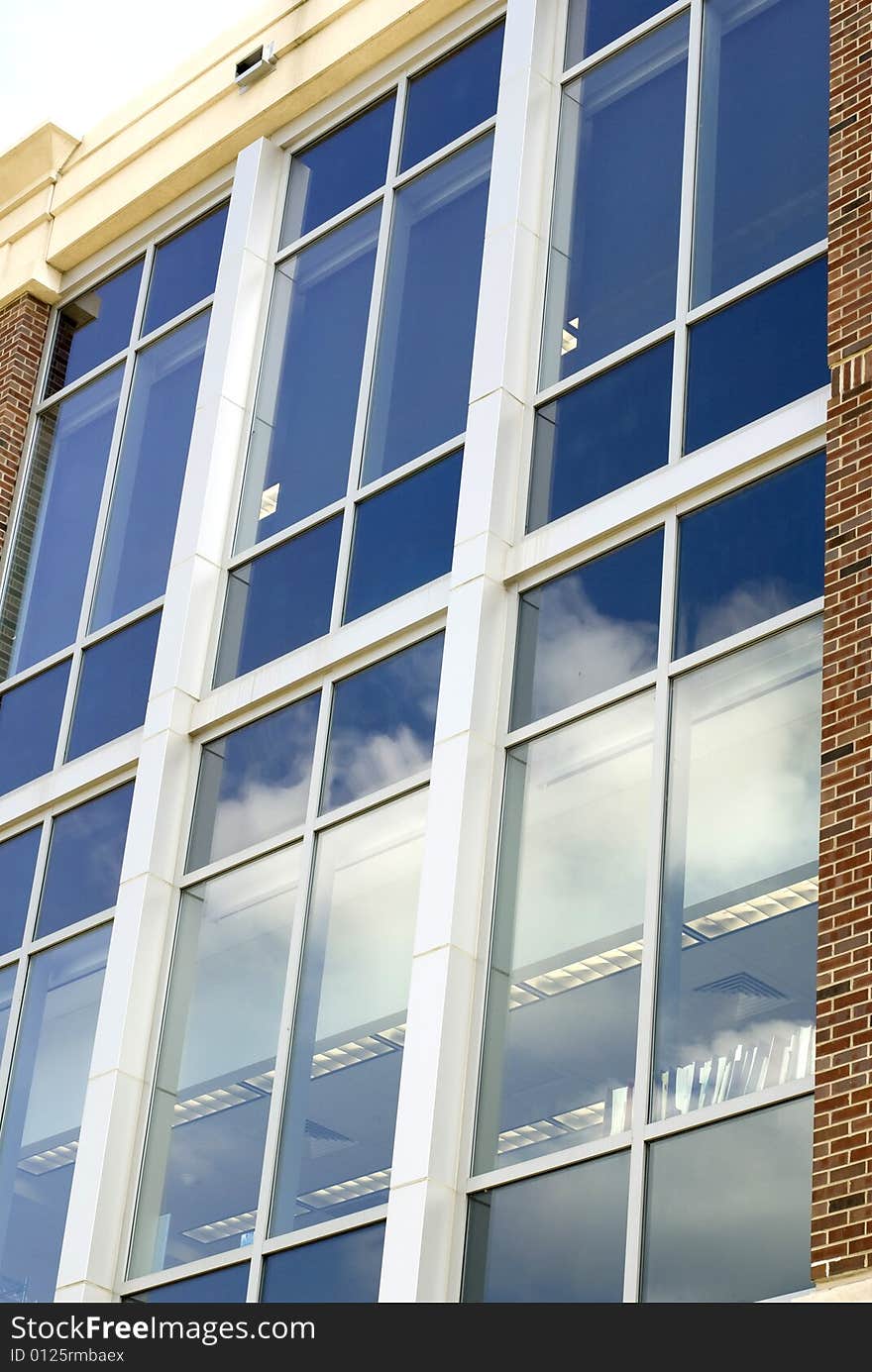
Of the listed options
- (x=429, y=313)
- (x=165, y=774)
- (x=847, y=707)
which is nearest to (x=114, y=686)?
(x=165, y=774)

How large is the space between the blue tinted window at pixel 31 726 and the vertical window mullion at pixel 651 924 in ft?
21.4

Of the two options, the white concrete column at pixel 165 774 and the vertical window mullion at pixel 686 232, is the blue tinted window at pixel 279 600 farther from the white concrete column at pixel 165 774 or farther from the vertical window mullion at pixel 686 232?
the vertical window mullion at pixel 686 232

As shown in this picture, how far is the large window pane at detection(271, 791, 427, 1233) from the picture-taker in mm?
13844

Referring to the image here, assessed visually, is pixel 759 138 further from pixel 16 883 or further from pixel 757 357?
pixel 16 883

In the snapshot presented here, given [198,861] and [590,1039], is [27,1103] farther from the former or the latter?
[590,1039]

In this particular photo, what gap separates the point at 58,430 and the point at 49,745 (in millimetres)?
3728

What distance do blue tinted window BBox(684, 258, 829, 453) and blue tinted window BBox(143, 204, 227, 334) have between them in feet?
21.0

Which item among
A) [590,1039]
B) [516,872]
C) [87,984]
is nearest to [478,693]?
[516,872]

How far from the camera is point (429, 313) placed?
1725cm

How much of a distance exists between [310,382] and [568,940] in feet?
21.2

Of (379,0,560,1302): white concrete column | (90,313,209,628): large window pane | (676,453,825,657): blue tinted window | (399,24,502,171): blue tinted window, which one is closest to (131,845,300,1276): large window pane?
(379,0,560,1302): white concrete column

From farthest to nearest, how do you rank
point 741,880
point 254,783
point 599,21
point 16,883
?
point 16,883 < point 599,21 < point 254,783 < point 741,880

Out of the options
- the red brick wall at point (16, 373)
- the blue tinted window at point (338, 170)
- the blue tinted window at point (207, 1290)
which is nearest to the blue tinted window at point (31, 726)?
the red brick wall at point (16, 373)

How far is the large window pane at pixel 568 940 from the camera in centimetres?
1273
